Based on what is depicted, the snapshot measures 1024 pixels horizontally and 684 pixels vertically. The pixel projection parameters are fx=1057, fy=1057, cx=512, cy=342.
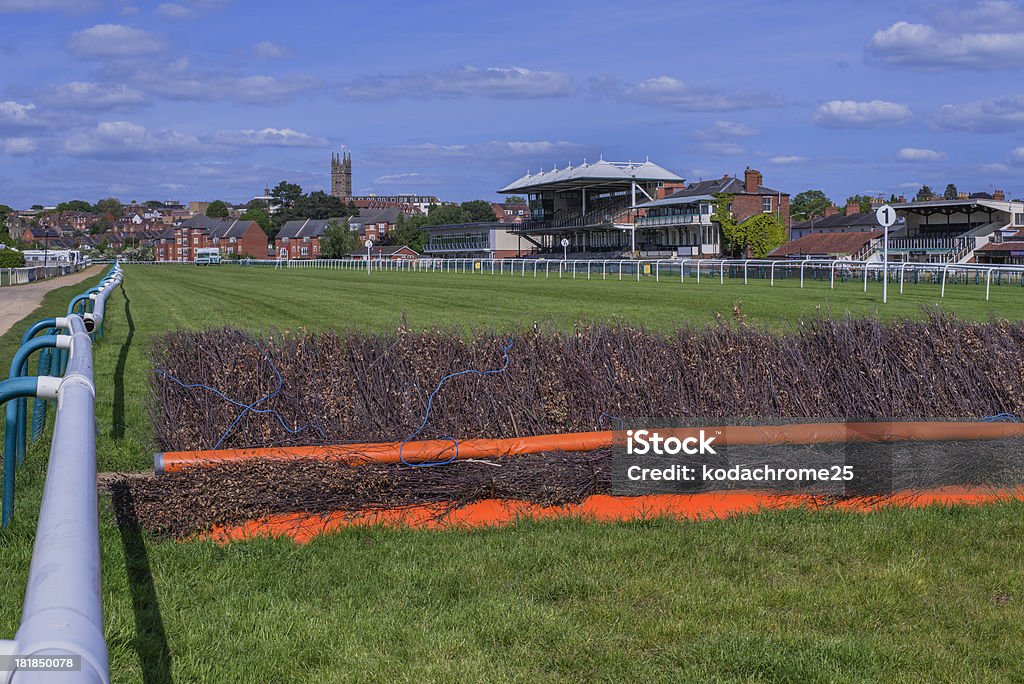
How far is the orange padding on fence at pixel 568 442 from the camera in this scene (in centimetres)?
576

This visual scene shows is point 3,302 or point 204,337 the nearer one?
point 204,337

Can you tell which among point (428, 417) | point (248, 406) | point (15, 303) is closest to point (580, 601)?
point (428, 417)

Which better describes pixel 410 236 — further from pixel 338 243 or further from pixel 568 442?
pixel 568 442

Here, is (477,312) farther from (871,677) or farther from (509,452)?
(871,677)

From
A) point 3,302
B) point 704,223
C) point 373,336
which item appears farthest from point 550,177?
point 373,336

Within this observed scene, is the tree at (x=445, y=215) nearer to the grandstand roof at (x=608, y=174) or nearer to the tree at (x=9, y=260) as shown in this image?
the grandstand roof at (x=608, y=174)

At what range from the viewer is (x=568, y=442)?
19.8 ft

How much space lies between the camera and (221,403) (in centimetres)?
676

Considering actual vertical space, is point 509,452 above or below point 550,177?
below

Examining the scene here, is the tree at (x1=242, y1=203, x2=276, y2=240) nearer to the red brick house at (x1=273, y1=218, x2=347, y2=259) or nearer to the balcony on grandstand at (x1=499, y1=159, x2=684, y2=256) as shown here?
the red brick house at (x1=273, y1=218, x2=347, y2=259)

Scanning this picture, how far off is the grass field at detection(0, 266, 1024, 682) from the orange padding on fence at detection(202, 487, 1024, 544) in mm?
165

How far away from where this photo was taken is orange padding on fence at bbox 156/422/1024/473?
576 centimetres

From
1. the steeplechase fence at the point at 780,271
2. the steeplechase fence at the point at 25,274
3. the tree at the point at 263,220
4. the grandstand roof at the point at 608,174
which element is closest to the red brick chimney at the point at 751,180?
the grandstand roof at the point at 608,174

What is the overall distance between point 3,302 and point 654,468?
26364 millimetres
